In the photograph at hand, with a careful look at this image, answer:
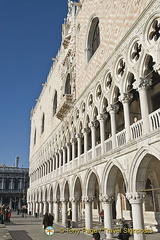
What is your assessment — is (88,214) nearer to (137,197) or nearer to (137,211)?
(137,211)

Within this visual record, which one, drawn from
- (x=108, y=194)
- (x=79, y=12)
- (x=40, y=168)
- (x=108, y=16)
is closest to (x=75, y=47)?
(x=79, y=12)

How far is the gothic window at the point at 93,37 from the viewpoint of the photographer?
14806 millimetres

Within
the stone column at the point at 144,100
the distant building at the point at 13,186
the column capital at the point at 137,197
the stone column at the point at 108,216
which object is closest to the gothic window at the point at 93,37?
the stone column at the point at 144,100

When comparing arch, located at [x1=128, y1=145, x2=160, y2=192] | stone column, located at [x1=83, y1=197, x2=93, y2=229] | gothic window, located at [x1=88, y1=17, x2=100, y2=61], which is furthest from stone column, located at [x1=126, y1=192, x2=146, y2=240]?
gothic window, located at [x1=88, y1=17, x2=100, y2=61]

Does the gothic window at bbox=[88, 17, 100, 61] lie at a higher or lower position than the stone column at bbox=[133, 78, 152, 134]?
higher

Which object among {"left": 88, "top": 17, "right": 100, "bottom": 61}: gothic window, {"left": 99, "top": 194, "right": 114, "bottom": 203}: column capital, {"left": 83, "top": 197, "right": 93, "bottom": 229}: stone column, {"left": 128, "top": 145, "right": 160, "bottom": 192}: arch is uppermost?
{"left": 88, "top": 17, "right": 100, "bottom": 61}: gothic window

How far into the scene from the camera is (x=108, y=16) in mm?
12164

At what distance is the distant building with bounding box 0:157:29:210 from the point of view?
180 ft

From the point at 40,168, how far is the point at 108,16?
21.5 meters

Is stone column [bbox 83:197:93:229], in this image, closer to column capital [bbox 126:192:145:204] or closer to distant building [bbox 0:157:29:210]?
column capital [bbox 126:192:145:204]

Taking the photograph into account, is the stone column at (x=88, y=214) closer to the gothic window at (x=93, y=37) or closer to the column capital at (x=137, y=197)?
the column capital at (x=137, y=197)

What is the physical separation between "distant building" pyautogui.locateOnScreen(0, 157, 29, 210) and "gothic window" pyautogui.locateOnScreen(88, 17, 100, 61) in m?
47.1

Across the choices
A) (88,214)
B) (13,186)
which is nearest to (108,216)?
(88,214)

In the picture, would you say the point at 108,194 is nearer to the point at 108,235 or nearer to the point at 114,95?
the point at 108,235
